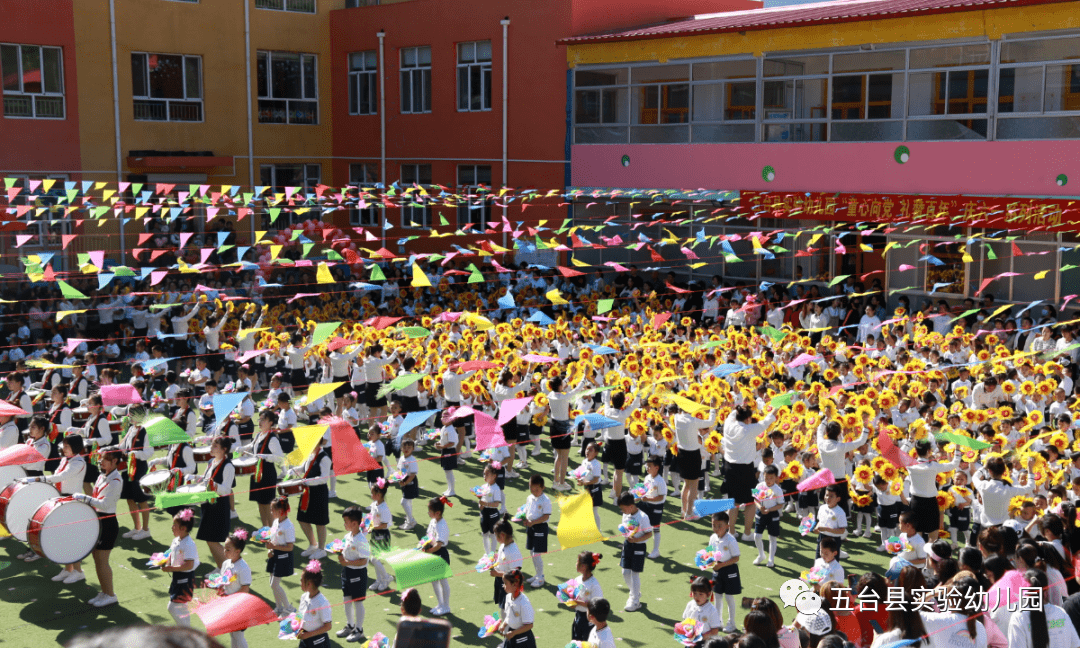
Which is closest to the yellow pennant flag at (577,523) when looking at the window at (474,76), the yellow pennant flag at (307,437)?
the yellow pennant flag at (307,437)

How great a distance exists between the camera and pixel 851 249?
23406 millimetres

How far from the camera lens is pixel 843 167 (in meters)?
22.4

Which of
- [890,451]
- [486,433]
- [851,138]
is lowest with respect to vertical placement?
[890,451]

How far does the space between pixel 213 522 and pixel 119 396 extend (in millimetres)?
2904

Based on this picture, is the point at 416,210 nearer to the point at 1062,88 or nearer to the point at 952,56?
the point at 952,56

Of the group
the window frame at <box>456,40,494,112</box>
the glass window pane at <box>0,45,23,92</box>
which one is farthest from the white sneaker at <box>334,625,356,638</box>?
the glass window pane at <box>0,45,23,92</box>

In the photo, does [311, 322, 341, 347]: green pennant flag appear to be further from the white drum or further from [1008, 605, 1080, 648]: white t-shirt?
[1008, 605, 1080, 648]: white t-shirt

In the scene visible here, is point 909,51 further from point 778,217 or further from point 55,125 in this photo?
point 55,125

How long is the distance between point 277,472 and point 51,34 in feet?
63.4

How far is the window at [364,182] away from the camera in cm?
3183

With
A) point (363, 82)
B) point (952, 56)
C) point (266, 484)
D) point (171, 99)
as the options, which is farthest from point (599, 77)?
point (266, 484)

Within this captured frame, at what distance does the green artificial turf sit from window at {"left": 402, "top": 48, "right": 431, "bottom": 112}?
64.3 ft

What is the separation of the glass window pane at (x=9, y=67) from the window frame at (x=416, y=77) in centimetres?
1053

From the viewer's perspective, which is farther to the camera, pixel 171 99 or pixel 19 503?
pixel 171 99
